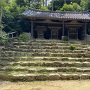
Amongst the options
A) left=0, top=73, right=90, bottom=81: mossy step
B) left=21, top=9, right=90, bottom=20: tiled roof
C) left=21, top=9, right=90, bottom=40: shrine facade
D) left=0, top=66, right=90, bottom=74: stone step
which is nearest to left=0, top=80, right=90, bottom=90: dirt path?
left=0, top=73, right=90, bottom=81: mossy step

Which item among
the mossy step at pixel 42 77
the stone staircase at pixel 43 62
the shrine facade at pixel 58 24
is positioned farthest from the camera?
the shrine facade at pixel 58 24

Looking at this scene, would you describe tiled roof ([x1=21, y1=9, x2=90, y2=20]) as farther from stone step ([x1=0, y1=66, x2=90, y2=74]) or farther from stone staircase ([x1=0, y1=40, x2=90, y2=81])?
stone step ([x1=0, y1=66, x2=90, y2=74])

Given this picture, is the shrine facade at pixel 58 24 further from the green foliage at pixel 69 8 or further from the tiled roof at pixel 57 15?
the green foliage at pixel 69 8

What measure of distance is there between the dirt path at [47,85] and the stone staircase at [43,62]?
0.49m

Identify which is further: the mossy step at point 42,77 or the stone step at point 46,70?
the stone step at point 46,70

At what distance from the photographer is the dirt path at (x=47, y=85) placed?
9.62 metres

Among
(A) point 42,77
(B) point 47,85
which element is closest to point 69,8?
(A) point 42,77

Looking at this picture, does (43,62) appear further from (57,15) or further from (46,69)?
(57,15)

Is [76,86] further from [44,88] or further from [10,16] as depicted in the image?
[10,16]

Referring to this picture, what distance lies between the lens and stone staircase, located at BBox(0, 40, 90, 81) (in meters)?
11.2

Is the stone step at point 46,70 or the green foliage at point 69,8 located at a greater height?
the green foliage at point 69,8

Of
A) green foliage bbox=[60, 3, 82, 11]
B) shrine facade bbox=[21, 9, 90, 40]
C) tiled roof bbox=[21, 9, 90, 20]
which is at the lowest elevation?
shrine facade bbox=[21, 9, 90, 40]

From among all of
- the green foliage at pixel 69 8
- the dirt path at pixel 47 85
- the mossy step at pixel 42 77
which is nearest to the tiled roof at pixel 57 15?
the green foliage at pixel 69 8

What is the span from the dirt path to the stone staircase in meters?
0.49
